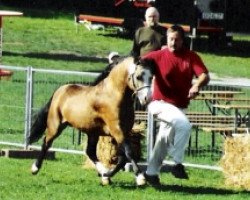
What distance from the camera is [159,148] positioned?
521 inches

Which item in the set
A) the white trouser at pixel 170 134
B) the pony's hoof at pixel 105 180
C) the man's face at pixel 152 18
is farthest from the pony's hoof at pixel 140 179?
the man's face at pixel 152 18

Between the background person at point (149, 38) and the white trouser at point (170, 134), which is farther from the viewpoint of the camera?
the background person at point (149, 38)

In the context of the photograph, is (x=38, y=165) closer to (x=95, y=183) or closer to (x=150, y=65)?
(x=95, y=183)

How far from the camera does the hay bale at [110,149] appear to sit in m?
14.7

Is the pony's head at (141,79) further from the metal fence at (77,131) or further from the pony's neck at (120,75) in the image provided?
the metal fence at (77,131)

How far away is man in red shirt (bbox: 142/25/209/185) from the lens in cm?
1277

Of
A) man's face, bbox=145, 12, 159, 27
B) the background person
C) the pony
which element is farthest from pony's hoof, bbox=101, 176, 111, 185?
man's face, bbox=145, 12, 159, 27

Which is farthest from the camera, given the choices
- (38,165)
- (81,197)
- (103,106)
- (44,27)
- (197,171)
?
(44,27)

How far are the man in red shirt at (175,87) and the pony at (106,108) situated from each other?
0.27 metres

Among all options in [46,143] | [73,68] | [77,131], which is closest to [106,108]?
[46,143]

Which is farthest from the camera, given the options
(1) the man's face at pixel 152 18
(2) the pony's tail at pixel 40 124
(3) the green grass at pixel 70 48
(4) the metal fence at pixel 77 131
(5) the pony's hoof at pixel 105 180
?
(3) the green grass at pixel 70 48

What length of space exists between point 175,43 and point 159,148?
1.31 metres

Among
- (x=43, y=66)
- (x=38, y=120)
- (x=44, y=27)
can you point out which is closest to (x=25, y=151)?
(x=38, y=120)

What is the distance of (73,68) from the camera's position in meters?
30.4
